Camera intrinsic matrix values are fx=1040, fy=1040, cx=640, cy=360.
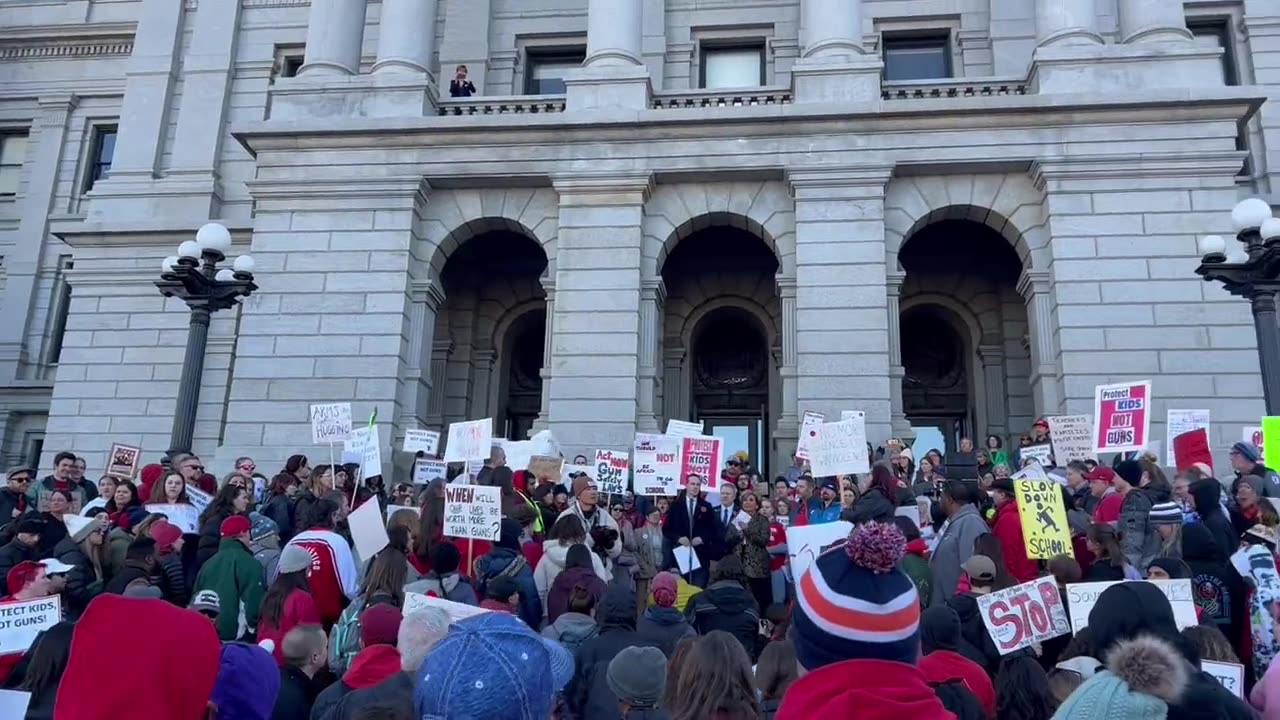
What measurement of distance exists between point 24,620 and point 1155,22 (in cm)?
2099

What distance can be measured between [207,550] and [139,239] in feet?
60.5

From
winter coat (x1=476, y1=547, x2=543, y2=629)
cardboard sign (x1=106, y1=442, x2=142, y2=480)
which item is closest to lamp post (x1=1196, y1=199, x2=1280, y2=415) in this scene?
winter coat (x1=476, y1=547, x2=543, y2=629)

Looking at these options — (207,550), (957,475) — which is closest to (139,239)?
(207,550)

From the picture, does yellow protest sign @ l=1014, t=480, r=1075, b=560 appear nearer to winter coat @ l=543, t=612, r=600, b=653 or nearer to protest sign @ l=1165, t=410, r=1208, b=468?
winter coat @ l=543, t=612, r=600, b=653

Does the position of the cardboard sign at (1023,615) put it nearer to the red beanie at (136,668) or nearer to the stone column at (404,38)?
the red beanie at (136,668)

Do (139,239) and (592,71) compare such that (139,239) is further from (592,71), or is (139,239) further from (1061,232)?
(1061,232)

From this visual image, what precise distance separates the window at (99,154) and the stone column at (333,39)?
13805mm

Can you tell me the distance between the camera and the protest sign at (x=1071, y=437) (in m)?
15.2

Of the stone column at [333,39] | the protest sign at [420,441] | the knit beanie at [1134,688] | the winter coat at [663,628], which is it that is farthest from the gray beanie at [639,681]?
the stone column at [333,39]

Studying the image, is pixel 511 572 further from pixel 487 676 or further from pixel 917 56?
pixel 917 56

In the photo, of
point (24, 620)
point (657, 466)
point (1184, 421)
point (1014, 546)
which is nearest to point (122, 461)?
point (657, 466)

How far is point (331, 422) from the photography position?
1535 cm

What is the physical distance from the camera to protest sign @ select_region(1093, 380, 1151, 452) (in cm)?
1386

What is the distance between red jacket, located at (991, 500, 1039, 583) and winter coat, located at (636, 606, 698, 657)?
4246 mm
